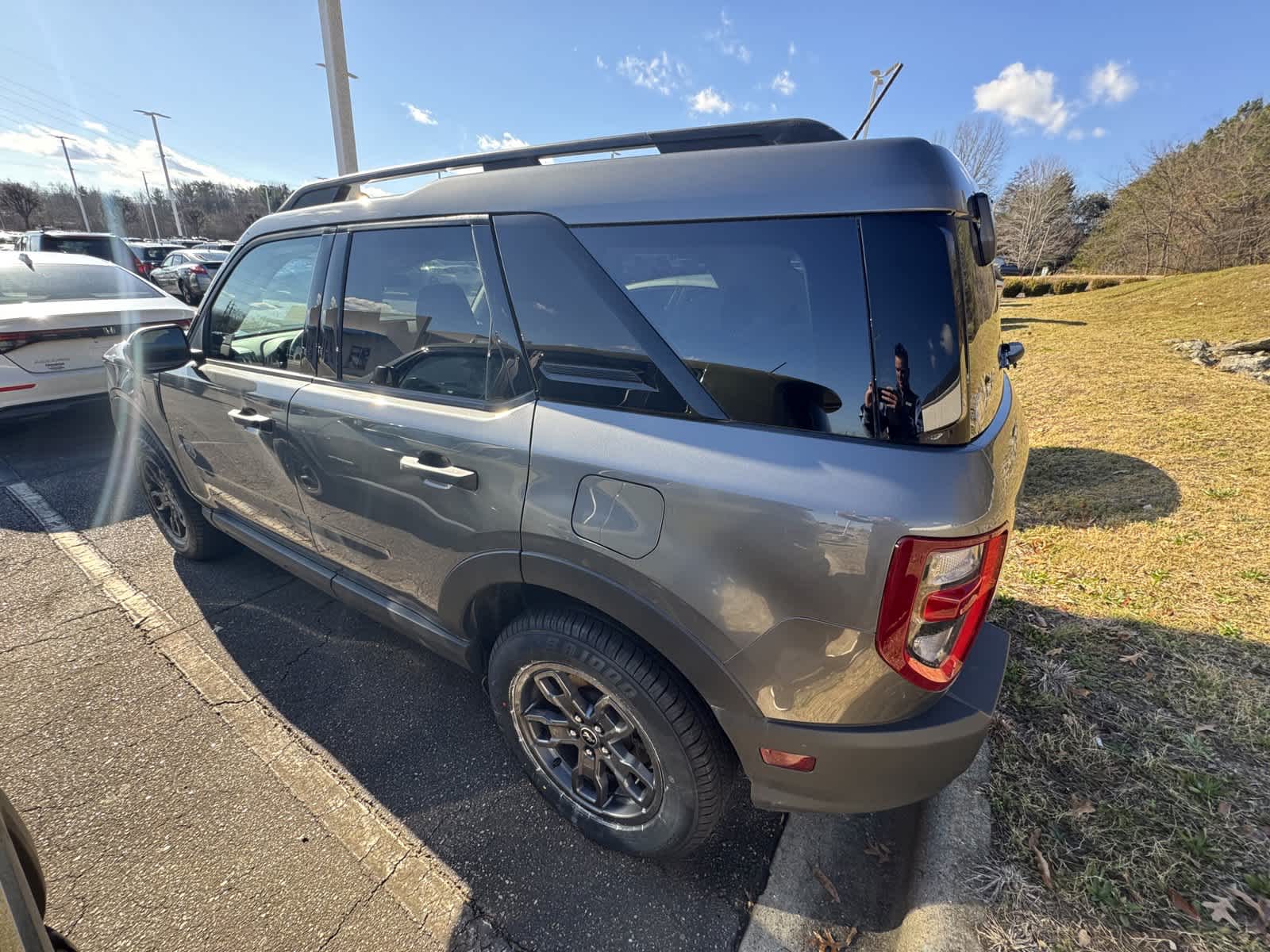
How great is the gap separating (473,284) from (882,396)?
127 centimetres

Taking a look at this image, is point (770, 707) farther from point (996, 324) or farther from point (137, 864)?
point (137, 864)

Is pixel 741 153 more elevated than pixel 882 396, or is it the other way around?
pixel 741 153

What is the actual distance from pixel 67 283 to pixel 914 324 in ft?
25.5

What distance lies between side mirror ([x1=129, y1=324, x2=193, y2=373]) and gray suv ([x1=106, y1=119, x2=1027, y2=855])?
0.99 m

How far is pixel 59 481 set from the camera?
4684mm

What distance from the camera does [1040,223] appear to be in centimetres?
3338

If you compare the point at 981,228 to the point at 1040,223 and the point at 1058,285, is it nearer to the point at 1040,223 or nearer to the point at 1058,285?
the point at 1058,285

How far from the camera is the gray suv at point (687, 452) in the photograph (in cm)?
120

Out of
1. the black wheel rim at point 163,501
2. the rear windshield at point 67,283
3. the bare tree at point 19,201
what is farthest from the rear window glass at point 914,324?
the bare tree at point 19,201

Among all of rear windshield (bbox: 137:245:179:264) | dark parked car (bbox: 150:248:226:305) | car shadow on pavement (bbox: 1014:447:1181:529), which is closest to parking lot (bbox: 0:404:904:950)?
car shadow on pavement (bbox: 1014:447:1181:529)

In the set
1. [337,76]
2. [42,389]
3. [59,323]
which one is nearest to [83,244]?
[337,76]

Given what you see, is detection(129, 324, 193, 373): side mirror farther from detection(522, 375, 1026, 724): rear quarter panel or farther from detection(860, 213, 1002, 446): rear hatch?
detection(860, 213, 1002, 446): rear hatch

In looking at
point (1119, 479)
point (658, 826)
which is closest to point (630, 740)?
point (658, 826)

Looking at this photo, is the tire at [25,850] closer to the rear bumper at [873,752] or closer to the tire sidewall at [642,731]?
the tire sidewall at [642,731]
